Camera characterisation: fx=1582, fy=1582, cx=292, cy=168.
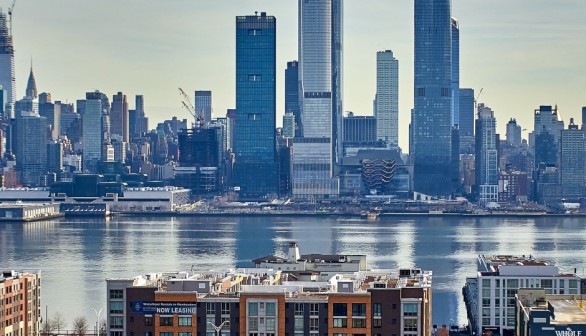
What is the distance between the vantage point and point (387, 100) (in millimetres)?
127250

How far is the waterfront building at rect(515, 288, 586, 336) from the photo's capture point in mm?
12836

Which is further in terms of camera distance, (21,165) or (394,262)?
(21,165)

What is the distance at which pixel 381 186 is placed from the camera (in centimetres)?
10781

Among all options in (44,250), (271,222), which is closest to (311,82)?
(271,222)

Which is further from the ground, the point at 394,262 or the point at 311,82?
the point at 311,82

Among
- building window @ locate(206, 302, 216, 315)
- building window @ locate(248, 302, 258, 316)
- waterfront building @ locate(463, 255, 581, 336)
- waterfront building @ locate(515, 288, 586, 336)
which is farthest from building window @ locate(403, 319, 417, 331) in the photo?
waterfront building @ locate(463, 255, 581, 336)

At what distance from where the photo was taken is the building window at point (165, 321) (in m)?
17.8

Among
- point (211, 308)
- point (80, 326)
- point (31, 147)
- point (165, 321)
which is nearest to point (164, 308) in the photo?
point (165, 321)

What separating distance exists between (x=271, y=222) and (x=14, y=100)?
69307 mm

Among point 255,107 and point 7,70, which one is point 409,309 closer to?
point 255,107

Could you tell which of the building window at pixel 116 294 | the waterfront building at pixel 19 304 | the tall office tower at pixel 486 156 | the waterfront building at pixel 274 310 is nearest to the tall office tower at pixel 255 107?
the tall office tower at pixel 486 156

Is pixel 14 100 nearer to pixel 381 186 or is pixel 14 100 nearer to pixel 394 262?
pixel 381 186

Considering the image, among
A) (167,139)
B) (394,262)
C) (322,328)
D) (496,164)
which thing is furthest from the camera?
(167,139)

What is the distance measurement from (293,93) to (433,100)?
10333mm
